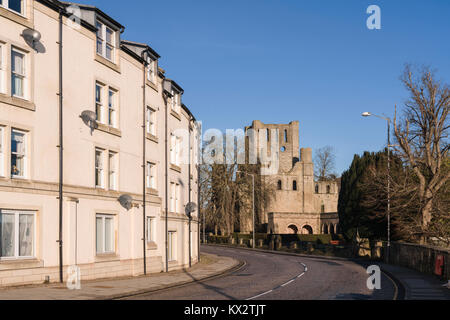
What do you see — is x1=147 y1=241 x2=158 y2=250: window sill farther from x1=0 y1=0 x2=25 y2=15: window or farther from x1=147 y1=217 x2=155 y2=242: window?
x1=0 y1=0 x2=25 y2=15: window

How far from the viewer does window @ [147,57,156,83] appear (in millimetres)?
28375

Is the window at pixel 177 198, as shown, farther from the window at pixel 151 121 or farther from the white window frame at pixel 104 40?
the white window frame at pixel 104 40

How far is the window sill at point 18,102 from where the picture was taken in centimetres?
1780

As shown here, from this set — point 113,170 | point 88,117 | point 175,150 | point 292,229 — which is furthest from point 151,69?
point 292,229

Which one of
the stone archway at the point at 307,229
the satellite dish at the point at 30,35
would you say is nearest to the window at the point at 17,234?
the satellite dish at the point at 30,35

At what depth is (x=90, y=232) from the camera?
2194 cm

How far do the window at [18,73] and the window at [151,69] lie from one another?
32.2ft

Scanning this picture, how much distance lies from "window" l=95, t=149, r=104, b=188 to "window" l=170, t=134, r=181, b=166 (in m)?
8.99

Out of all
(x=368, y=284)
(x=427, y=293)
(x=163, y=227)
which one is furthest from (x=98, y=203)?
(x=427, y=293)

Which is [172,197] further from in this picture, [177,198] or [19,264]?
[19,264]

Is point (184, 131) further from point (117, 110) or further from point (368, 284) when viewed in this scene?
point (368, 284)

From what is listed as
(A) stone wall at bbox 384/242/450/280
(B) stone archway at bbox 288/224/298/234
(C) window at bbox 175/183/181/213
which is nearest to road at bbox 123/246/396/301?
(A) stone wall at bbox 384/242/450/280

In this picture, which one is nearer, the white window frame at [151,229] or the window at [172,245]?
the white window frame at [151,229]

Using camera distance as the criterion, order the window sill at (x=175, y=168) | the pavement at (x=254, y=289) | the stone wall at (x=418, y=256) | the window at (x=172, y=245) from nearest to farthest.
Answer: the pavement at (x=254, y=289) < the stone wall at (x=418, y=256) < the window at (x=172, y=245) < the window sill at (x=175, y=168)
